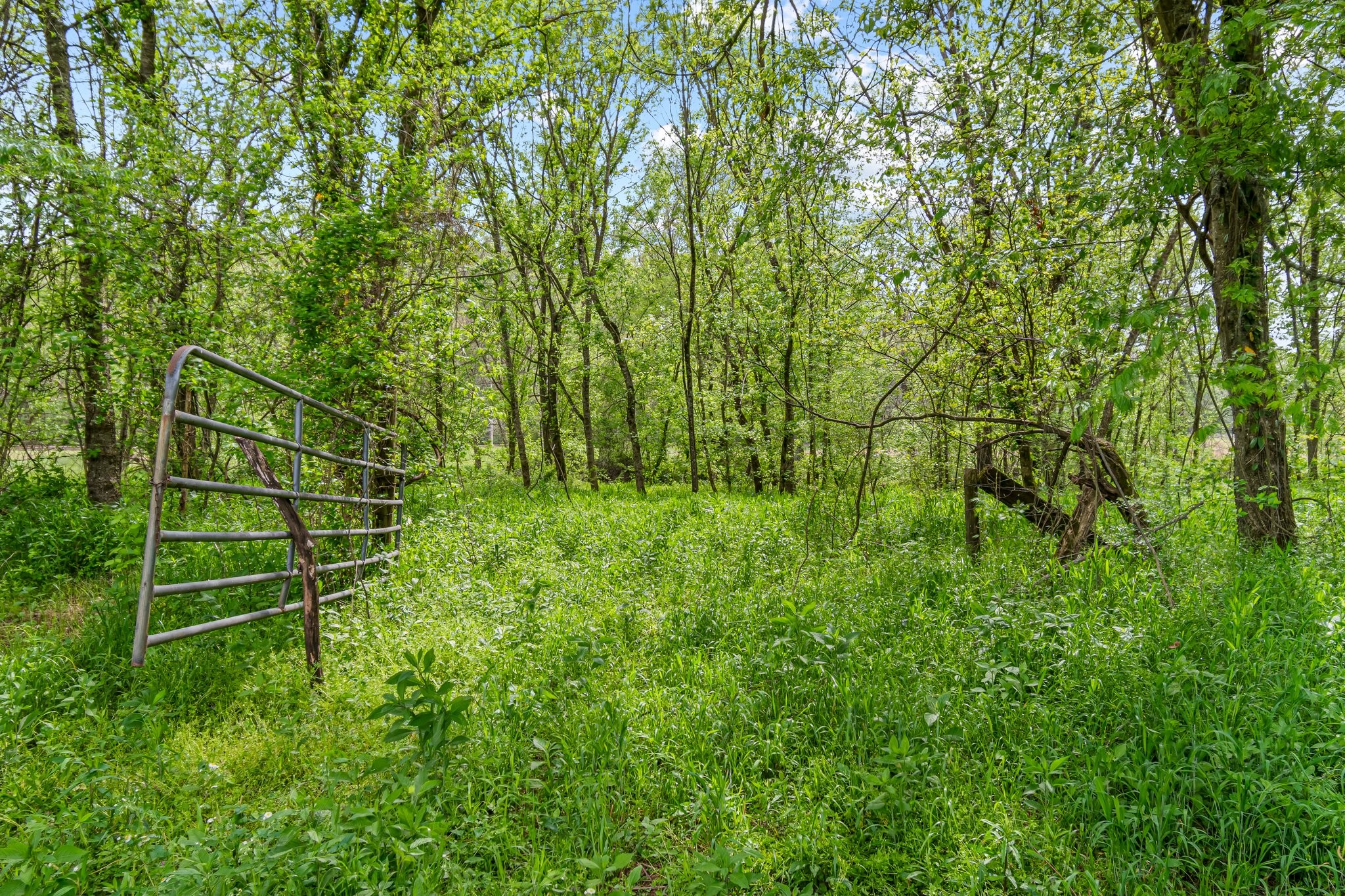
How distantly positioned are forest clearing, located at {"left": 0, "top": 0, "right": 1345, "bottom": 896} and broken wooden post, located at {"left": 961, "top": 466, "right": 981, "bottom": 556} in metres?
0.05

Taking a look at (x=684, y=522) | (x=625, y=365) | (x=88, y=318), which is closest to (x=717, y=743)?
(x=684, y=522)

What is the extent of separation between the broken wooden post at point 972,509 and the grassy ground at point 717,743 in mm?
907

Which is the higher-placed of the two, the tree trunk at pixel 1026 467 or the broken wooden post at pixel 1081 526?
the tree trunk at pixel 1026 467

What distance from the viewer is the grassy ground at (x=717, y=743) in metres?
2.36

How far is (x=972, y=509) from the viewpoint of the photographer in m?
5.94

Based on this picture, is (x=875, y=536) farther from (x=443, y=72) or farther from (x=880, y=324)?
(x=443, y=72)

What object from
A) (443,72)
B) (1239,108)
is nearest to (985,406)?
(1239,108)

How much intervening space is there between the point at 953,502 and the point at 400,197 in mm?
8647

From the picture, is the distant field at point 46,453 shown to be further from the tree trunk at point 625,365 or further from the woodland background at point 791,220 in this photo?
the tree trunk at point 625,365

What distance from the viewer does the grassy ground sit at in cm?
236

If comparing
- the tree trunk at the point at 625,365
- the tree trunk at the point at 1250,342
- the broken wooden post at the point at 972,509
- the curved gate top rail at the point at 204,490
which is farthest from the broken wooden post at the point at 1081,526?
the tree trunk at the point at 625,365

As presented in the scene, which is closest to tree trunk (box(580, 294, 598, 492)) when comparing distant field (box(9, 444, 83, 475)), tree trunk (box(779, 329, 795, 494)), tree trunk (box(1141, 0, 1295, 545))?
tree trunk (box(779, 329, 795, 494))

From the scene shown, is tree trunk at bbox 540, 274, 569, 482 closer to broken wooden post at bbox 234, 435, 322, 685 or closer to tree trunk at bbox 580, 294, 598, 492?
tree trunk at bbox 580, 294, 598, 492

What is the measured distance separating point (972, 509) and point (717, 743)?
4039 mm
